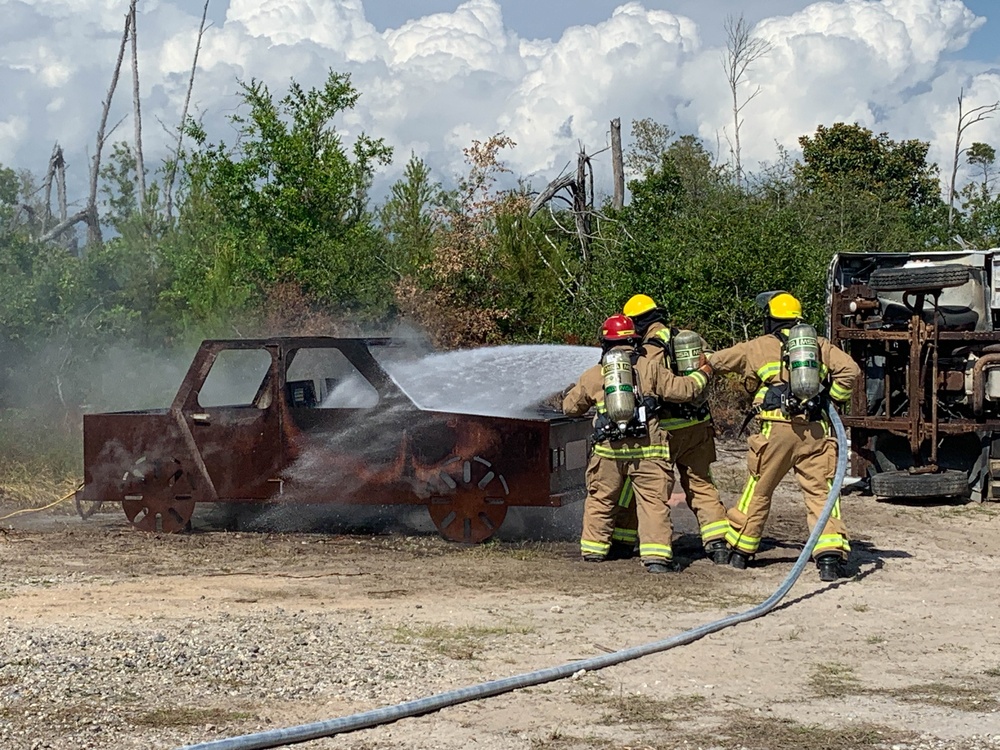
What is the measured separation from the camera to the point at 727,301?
16531 millimetres

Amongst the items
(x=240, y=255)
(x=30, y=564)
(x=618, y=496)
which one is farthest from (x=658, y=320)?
(x=240, y=255)

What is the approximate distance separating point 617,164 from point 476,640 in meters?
20.9

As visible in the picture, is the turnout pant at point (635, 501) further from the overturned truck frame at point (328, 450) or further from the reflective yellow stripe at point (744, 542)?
the reflective yellow stripe at point (744, 542)

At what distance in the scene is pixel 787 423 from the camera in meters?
8.57

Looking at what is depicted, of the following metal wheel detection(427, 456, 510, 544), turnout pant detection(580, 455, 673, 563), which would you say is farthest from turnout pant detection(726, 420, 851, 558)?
metal wheel detection(427, 456, 510, 544)

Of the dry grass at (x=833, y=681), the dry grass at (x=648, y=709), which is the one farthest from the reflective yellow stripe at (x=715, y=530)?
the dry grass at (x=648, y=709)

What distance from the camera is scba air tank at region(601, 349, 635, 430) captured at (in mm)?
8344

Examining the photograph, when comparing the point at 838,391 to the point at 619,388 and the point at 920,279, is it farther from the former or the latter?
the point at 920,279

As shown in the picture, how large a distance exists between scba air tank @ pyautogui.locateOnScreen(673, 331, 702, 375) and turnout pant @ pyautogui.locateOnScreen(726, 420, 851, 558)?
2.00 feet

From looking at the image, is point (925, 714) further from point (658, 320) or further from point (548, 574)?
point (658, 320)

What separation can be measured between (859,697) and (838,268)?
835cm

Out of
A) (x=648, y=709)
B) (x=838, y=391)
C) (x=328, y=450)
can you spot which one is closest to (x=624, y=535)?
(x=838, y=391)

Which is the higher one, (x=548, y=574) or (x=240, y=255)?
(x=240, y=255)

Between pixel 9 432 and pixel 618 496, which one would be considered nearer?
pixel 618 496
